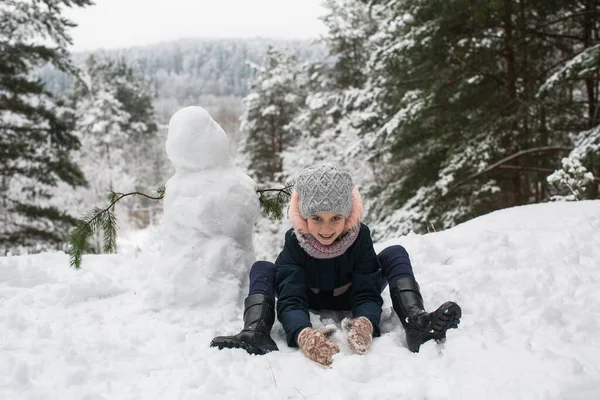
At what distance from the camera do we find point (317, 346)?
208 centimetres

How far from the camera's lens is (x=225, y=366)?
79.7 inches

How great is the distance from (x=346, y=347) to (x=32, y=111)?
9.50m

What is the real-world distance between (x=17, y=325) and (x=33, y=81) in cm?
857

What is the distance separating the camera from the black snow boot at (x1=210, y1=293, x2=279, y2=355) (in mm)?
2209

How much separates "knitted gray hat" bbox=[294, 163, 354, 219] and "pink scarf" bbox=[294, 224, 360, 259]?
0.13m

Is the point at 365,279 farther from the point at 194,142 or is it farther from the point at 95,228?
the point at 95,228

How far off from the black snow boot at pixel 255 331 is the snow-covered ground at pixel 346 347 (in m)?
0.06

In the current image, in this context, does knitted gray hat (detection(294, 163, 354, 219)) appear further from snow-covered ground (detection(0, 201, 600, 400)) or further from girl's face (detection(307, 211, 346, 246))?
snow-covered ground (detection(0, 201, 600, 400))

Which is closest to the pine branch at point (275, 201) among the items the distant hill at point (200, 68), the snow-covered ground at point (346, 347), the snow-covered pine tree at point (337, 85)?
the snow-covered ground at point (346, 347)

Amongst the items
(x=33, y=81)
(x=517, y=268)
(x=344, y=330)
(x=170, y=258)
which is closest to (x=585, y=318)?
(x=517, y=268)

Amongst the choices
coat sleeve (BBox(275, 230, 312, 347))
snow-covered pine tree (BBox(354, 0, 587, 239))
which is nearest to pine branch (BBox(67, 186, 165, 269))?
coat sleeve (BBox(275, 230, 312, 347))

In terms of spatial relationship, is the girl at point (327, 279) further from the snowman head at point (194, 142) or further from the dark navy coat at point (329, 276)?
the snowman head at point (194, 142)

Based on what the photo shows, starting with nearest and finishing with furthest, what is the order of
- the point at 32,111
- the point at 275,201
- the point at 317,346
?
the point at 317,346 < the point at 275,201 < the point at 32,111

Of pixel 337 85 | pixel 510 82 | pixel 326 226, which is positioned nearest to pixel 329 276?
pixel 326 226
